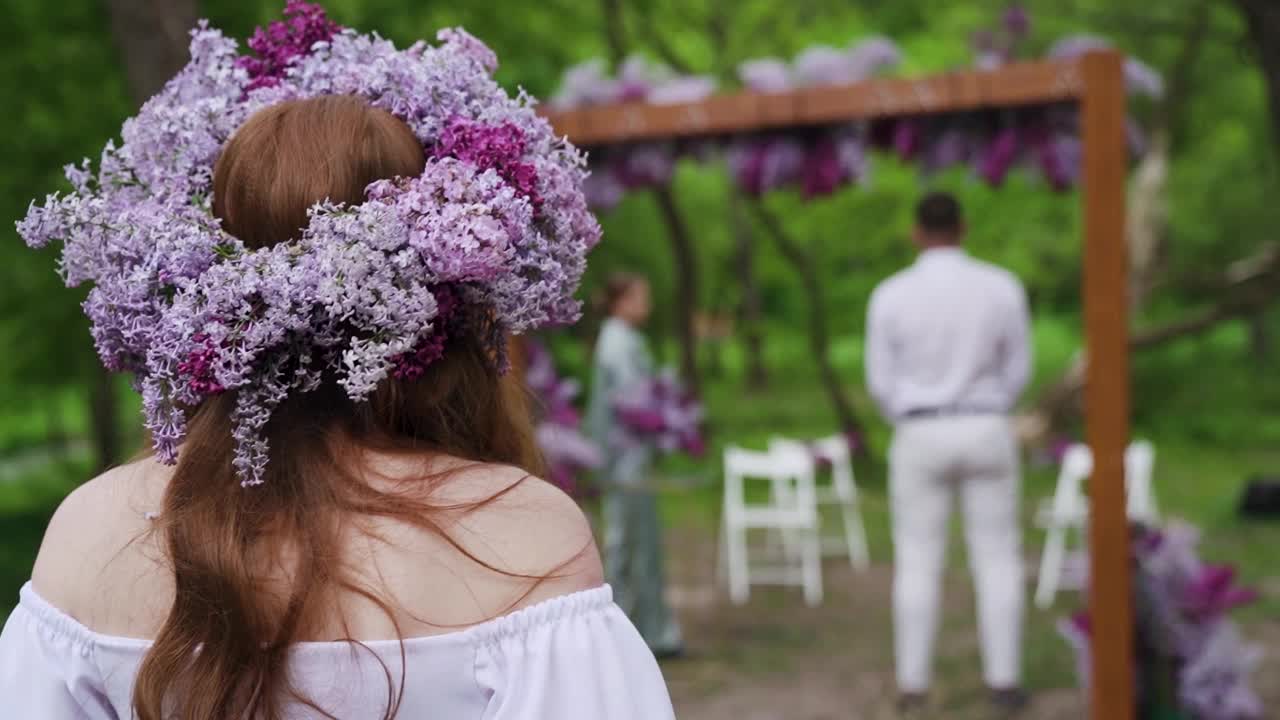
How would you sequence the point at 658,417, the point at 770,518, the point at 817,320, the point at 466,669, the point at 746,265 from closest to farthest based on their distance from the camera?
the point at 466,669 < the point at 658,417 < the point at 770,518 < the point at 817,320 < the point at 746,265

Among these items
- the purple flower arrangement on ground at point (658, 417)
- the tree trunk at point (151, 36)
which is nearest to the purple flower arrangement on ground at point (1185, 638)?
the purple flower arrangement on ground at point (658, 417)

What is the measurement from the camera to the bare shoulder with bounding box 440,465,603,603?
161 cm

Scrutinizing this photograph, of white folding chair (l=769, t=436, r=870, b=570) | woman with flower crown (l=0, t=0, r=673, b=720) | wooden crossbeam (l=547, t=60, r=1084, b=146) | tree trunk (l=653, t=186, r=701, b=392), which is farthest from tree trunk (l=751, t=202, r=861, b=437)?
woman with flower crown (l=0, t=0, r=673, b=720)

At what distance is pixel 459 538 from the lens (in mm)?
1604

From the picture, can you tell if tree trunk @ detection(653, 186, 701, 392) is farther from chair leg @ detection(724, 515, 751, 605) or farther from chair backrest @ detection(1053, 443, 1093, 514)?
chair backrest @ detection(1053, 443, 1093, 514)

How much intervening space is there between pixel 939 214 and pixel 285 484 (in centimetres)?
475

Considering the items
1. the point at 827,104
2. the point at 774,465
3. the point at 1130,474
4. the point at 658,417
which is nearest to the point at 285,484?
the point at 827,104

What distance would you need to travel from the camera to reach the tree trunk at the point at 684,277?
617 inches

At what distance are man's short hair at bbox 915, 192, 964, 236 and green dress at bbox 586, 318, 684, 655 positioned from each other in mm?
1894

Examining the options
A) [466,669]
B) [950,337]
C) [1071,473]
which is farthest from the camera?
[1071,473]

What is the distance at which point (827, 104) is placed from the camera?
20.7ft

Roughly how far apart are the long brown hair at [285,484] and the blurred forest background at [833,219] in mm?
3893

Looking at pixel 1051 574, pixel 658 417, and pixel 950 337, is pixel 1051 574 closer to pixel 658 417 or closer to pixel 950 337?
pixel 658 417

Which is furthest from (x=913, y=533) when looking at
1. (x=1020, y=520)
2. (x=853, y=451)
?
(x=853, y=451)
